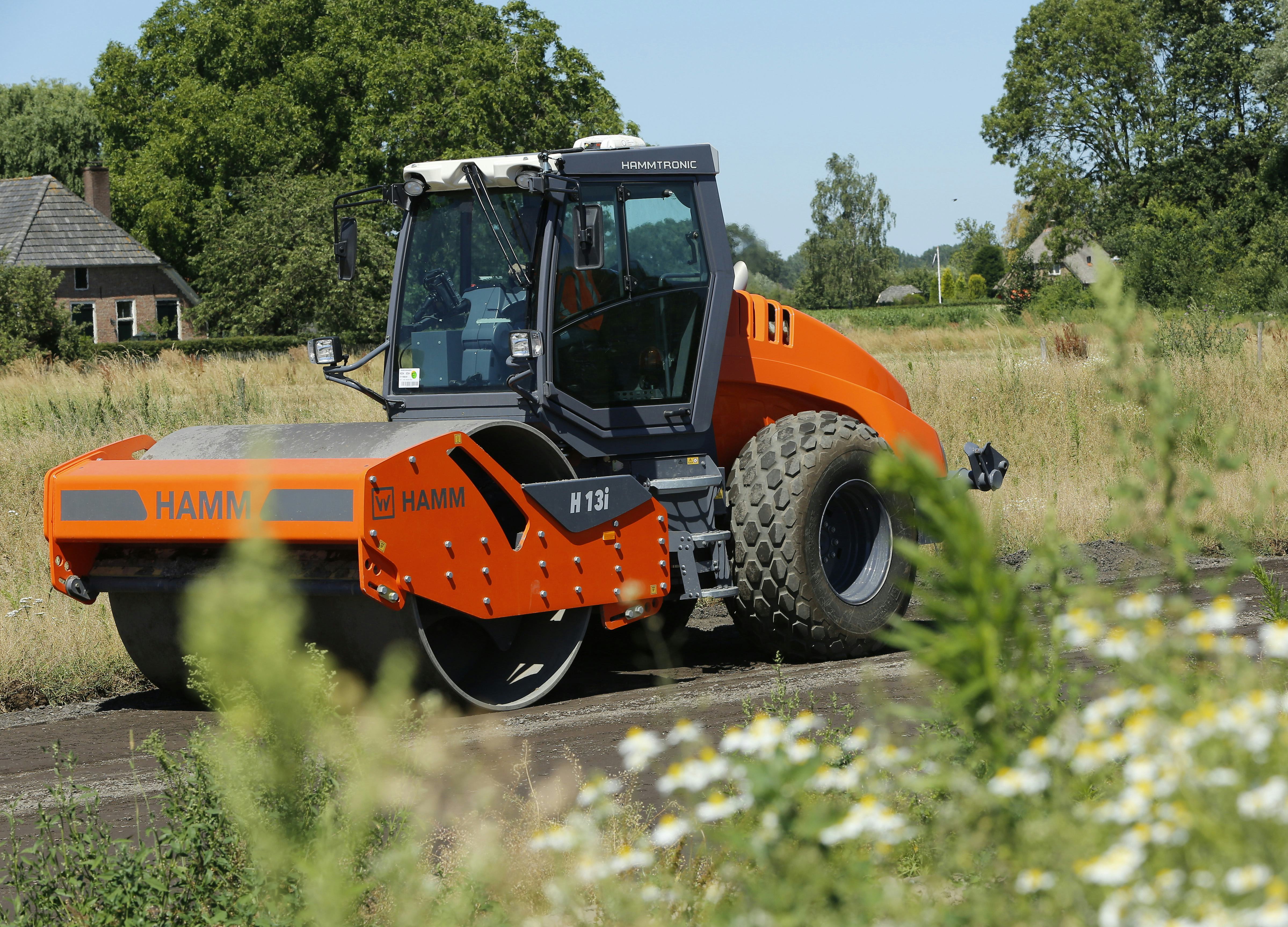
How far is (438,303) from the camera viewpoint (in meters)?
7.27

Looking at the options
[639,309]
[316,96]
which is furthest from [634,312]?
[316,96]

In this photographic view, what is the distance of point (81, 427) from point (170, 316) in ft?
118

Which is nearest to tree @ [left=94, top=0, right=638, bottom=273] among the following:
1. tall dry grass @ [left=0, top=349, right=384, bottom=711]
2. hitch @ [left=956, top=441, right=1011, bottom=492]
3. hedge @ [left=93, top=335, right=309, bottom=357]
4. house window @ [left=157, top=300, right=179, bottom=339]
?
house window @ [left=157, top=300, right=179, bottom=339]

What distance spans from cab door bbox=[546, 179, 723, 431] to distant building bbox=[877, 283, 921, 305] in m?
86.4

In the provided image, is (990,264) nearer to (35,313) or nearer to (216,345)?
(216,345)

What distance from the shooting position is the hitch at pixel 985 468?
8.76 metres

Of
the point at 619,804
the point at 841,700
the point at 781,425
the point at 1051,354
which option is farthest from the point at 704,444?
the point at 1051,354

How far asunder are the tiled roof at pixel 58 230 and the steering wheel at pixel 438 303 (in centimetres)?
3860

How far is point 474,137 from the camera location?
3625 centimetres

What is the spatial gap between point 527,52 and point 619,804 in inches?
1420

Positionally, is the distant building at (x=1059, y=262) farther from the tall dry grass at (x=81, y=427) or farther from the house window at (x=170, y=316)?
the house window at (x=170, y=316)

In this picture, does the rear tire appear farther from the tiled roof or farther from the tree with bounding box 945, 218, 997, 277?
the tree with bounding box 945, 218, 997, 277

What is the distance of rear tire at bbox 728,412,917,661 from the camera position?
23.3 feet

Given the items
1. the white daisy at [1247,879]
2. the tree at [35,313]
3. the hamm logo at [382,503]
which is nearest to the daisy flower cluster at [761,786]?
the white daisy at [1247,879]
